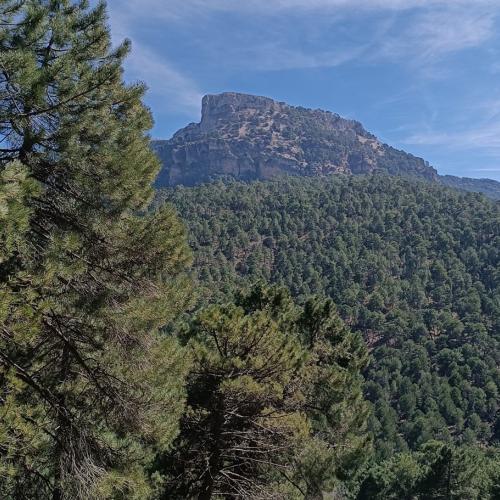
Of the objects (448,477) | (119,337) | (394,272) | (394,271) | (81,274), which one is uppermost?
(394,271)

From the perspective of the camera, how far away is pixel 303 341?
12.1 m

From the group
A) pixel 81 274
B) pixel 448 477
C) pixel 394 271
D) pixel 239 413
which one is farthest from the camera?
pixel 394 271

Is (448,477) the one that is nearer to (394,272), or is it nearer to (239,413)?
(239,413)

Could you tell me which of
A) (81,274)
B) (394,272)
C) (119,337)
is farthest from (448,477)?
(394,272)

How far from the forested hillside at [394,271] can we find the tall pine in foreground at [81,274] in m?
58.8

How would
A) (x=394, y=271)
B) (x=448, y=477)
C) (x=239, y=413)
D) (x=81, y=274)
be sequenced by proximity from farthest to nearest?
(x=394, y=271) < (x=448, y=477) < (x=239, y=413) < (x=81, y=274)

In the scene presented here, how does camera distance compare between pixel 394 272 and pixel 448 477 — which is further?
pixel 394 272

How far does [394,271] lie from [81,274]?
10871 cm

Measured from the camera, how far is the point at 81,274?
505 cm

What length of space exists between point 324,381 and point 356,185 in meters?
137

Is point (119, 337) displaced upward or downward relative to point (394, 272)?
downward

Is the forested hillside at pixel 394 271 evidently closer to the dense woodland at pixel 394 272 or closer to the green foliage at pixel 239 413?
the dense woodland at pixel 394 272

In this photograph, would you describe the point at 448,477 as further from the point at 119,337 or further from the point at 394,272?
the point at 394,272

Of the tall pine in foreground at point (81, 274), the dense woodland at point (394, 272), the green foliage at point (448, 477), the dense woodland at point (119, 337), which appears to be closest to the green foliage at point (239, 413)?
the dense woodland at point (119, 337)
